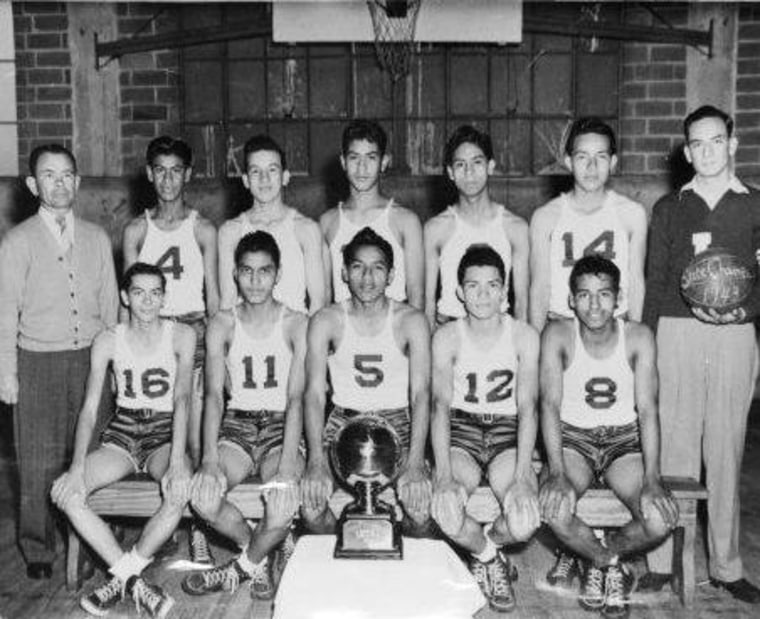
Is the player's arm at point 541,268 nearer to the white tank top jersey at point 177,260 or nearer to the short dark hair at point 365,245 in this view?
the short dark hair at point 365,245

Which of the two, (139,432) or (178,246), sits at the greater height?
(178,246)

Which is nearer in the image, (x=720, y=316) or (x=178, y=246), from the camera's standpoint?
(x=720, y=316)

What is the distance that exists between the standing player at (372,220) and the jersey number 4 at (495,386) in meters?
0.68

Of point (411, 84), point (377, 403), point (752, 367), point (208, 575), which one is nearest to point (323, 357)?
point (377, 403)

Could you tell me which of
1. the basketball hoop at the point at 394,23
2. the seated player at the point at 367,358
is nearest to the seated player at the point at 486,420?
the seated player at the point at 367,358

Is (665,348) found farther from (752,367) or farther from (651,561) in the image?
(651,561)

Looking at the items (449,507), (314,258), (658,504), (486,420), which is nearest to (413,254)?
(314,258)

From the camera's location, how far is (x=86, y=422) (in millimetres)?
4004

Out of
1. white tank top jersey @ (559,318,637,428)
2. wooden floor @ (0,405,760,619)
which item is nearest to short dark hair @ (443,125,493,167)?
white tank top jersey @ (559,318,637,428)

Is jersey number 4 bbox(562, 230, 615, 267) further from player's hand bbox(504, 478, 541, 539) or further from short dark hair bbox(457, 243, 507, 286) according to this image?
player's hand bbox(504, 478, 541, 539)

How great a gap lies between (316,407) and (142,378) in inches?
33.7

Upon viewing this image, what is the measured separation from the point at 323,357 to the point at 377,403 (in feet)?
1.07

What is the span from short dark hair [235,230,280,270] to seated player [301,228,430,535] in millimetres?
350

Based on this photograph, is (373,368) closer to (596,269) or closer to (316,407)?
(316,407)
